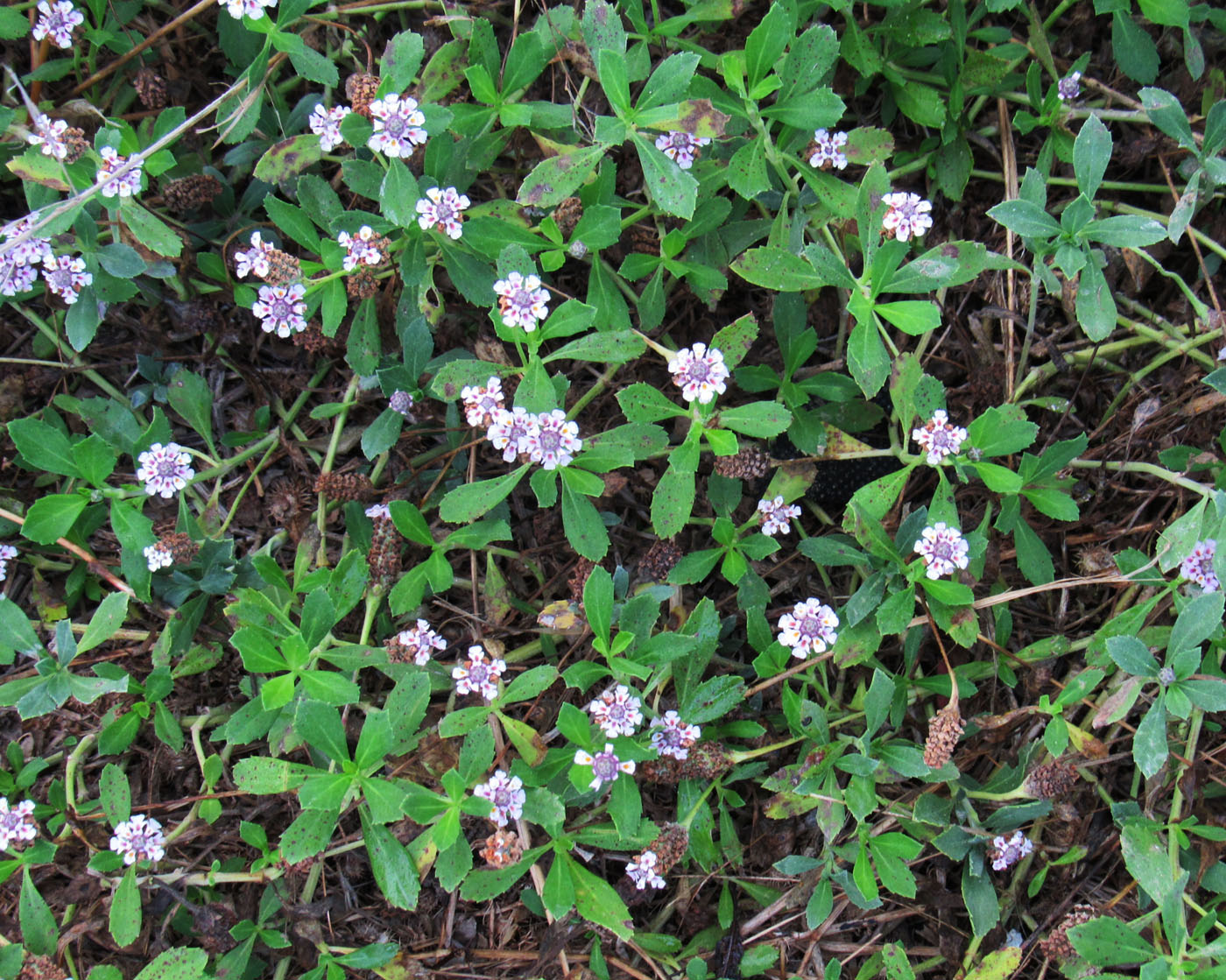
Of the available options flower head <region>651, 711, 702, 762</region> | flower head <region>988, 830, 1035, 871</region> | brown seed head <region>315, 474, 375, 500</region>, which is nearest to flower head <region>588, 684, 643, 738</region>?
flower head <region>651, 711, 702, 762</region>

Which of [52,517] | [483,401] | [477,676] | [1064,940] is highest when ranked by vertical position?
[483,401]

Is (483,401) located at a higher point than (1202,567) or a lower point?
higher

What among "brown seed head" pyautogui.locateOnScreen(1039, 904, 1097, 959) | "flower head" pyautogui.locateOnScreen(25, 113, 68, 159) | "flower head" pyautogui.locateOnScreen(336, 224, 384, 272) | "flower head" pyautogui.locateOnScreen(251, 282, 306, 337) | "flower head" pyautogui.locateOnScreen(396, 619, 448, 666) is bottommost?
"brown seed head" pyautogui.locateOnScreen(1039, 904, 1097, 959)

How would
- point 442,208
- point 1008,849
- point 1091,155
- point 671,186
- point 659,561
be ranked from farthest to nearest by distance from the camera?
point 659,561 < point 1008,849 < point 442,208 < point 1091,155 < point 671,186

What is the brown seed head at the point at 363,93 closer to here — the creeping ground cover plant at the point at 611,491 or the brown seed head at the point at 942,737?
the creeping ground cover plant at the point at 611,491

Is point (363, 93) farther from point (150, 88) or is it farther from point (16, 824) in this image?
point (16, 824)

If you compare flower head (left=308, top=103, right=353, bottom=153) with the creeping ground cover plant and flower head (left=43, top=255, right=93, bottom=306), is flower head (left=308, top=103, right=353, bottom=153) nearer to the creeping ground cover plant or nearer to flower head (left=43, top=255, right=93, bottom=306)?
the creeping ground cover plant

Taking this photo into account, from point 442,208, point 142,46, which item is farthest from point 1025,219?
point 142,46

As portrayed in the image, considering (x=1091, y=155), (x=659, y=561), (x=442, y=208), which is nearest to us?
(x=1091, y=155)

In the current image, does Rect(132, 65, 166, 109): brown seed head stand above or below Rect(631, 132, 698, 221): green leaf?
above
